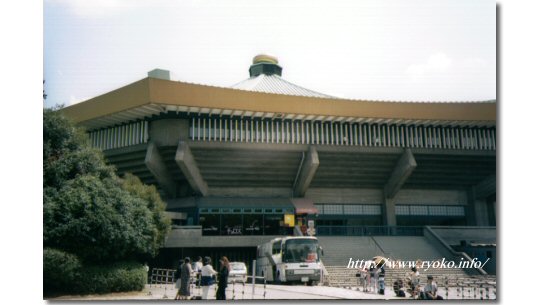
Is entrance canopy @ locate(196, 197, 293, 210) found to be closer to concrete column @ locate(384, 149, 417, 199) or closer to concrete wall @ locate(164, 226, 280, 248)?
concrete wall @ locate(164, 226, 280, 248)

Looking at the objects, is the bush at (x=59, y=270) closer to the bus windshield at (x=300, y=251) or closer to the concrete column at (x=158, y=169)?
the bus windshield at (x=300, y=251)

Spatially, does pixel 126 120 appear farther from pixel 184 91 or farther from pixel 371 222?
pixel 371 222

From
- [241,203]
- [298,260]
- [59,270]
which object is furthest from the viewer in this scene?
[241,203]

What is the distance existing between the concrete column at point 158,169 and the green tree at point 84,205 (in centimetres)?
1064

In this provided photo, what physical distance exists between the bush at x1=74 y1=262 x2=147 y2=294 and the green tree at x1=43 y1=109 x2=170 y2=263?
579mm

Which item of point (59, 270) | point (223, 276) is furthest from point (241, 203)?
point (223, 276)

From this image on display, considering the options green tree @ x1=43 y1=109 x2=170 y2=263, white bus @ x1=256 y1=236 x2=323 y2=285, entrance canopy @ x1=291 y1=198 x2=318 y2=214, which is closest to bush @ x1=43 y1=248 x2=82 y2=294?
green tree @ x1=43 y1=109 x2=170 y2=263

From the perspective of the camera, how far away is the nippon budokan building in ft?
110

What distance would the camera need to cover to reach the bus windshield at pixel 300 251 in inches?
952

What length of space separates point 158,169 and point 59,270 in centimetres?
1757

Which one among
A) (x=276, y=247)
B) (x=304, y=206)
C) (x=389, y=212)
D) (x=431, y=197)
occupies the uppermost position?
(x=431, y=197)

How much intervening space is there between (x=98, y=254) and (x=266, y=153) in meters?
17.8

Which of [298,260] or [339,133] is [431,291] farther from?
[339,133]

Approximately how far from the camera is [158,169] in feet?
116
